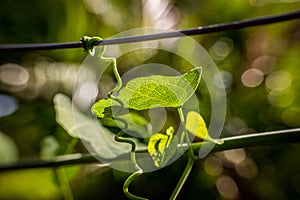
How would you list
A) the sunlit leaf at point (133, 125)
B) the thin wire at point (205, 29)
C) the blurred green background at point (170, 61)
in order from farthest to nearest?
the blurred green background at point (170, 61), the sunlit leaf at point (133, 125), the thin wire at point (205, 29)

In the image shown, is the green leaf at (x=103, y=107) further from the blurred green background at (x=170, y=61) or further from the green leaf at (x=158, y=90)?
the blurred green background at (x=170, y=61)

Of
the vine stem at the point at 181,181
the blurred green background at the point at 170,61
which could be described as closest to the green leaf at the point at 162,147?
the vine stem at the point at 181,181

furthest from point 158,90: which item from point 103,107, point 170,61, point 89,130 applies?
point 170,61

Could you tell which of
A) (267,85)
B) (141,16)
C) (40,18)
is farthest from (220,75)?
(40,18)

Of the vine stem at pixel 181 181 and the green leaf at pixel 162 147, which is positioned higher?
the green leaf at pixel 162 147

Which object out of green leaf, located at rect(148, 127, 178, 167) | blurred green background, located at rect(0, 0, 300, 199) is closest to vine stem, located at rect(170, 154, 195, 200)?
green leaf, located at rect(148, 127, 178, 167)
